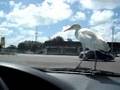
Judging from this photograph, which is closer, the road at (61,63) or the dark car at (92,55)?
the dark car at (92,55)

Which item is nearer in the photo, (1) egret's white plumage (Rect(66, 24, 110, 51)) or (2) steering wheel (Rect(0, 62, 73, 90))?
(2) steering wheel (Rect(0, 62, 73, 90))

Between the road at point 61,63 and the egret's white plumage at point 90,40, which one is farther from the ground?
the egret's white plumage at point 90,40

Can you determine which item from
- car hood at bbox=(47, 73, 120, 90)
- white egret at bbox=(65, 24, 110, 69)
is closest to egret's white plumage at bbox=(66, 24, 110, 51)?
white egret at bbox=(65, 24, 110, 69)

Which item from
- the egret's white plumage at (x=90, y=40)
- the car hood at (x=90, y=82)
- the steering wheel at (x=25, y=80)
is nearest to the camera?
the steering wheel at (x=25, y=80)

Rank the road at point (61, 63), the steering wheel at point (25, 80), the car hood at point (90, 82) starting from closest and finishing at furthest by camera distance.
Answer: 1. the steering wheel at point (25, 80)
2. the car hood at point (90, 82)
3. the road at point (61, 63)

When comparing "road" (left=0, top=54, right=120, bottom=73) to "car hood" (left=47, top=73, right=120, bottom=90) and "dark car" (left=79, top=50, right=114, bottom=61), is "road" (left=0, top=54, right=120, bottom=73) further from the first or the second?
"car hood" (left=47, top=73, right=120, bottom=90)

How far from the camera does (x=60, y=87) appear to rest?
3291 millimetres

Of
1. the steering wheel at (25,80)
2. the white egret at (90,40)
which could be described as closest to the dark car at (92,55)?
the white egret at (90,40)

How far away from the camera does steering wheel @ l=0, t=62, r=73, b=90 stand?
3320 millimetres

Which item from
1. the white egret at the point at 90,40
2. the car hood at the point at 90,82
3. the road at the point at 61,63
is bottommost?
the road at the point at 61,63

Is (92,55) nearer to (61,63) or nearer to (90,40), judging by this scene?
(90,40)

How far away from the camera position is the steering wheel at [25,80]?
10.9ft

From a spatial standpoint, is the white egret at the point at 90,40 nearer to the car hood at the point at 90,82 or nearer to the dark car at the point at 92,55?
the dark car at the point at 92,55

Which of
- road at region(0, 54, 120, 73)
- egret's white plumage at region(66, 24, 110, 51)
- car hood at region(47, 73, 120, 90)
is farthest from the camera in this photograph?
road at region(0, 54, 120, 73)
